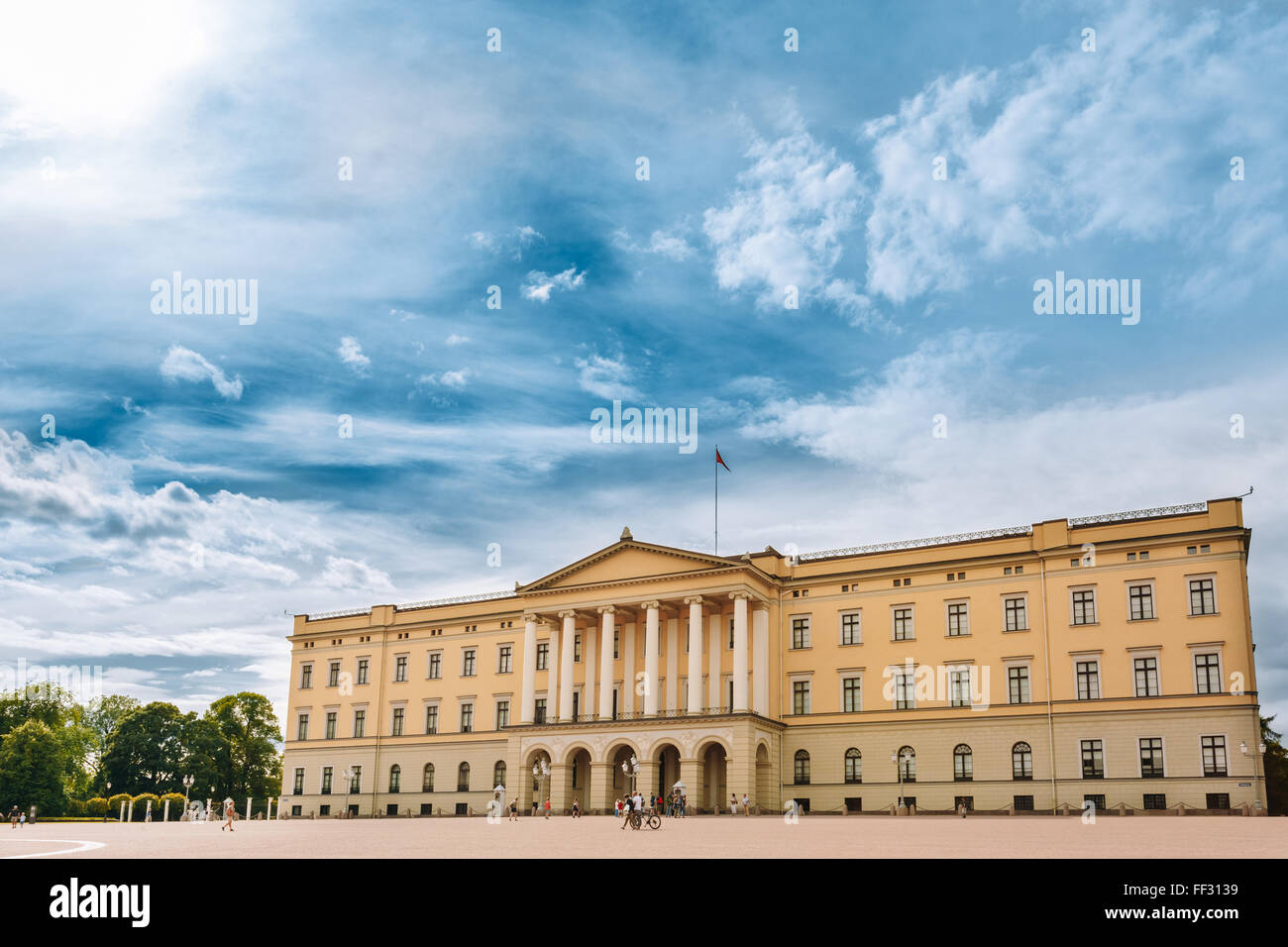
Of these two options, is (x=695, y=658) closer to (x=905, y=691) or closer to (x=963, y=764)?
(x=905, y=691)

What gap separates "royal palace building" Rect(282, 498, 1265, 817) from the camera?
153 feet

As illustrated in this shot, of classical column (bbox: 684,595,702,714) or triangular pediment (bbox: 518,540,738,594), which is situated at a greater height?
triangular pediment (bbox: 518,540,738,594)

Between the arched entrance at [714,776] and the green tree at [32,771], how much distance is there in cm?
4670

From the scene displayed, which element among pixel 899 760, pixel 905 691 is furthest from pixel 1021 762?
pixel 905 691

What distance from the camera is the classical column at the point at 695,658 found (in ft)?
178

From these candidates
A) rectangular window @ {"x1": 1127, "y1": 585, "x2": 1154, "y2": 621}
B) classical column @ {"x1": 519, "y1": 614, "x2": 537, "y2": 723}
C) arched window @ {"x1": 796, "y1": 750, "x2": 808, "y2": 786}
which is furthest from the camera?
classical column @ {"x1": 519, "y1": 614, "x2": 537, "y2": 723}

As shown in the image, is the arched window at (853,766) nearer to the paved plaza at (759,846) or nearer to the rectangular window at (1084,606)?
the rectangular window at (1084,606)

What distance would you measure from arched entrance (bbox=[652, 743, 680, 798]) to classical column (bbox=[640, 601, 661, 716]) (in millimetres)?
2373

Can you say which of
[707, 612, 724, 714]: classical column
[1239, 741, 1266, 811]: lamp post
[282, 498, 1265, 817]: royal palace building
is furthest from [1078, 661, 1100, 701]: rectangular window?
[707, 612, 724, 714]: classical column

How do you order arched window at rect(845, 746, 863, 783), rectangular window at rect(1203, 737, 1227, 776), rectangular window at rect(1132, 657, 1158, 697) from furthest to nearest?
arched window at rect(845, 746, 863, 783)
rectangular window at rect(1132, 657, 1158, 697)
rectangular window at rect(1203, 737, 1227, 776)

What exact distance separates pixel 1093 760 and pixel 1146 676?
4.42 m

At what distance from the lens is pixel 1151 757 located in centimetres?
4656

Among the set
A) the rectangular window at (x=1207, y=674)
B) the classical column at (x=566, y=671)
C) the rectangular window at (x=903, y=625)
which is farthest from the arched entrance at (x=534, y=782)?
the rectangular window at (x=1207, y=674)

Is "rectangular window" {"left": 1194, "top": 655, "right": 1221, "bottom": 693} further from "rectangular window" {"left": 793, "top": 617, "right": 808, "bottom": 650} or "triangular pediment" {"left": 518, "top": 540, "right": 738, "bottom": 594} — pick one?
"triangular pediment" {"left": 518, "top": 540, "right": 738, "bottom": 594}
